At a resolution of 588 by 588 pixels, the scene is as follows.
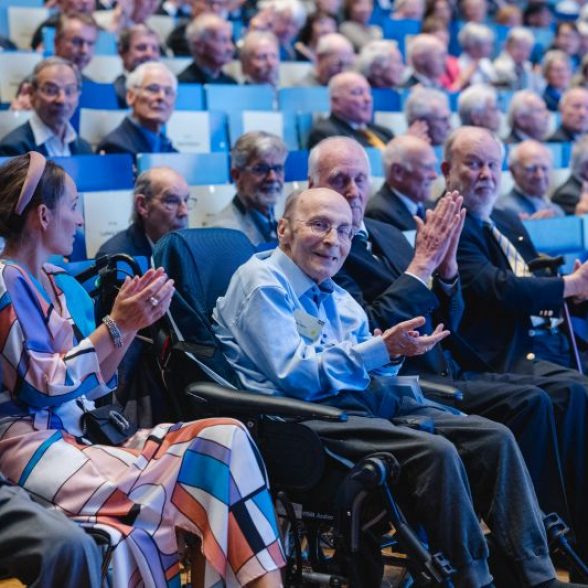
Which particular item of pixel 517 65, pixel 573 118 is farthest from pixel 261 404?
pixel 517 65

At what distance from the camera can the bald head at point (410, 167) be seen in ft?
14.2

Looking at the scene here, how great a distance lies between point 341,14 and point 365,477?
654 cm

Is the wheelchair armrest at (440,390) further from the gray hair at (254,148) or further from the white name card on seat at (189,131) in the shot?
the white name card on seat at (189,131)

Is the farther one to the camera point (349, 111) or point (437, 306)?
point (349, 111)

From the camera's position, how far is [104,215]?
4.20m

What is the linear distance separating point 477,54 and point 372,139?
2742 millimetres

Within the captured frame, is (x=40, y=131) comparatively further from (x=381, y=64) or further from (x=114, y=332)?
(x=381, y=64)

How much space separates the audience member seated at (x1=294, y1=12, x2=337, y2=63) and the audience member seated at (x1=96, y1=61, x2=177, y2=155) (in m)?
2.69

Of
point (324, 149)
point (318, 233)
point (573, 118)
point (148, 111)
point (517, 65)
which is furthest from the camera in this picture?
point (517, 65)

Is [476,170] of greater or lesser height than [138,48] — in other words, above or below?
below

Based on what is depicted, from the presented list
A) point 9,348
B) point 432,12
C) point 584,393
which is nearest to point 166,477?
point 9,348

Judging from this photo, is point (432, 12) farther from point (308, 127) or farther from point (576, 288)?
point (576, 288)

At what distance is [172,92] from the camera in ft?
17.4

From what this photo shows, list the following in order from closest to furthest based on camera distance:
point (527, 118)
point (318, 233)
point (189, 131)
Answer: point (318, 233)
point (189, 131)
point (527, 118)
